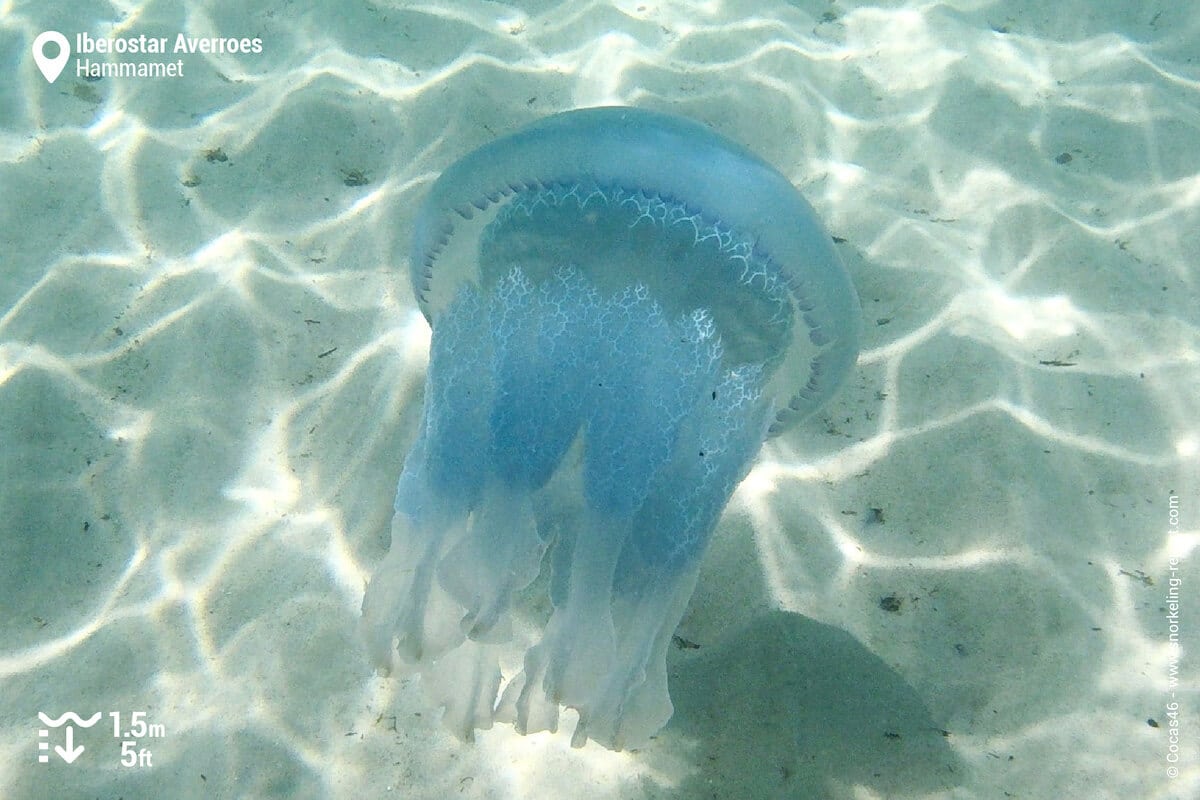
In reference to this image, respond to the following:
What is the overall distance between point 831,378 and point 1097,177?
3.20 meters

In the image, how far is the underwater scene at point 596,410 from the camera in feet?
7.93

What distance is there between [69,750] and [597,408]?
241 cm

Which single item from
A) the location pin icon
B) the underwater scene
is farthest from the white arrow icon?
the location pin icon

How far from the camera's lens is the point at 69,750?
286cm

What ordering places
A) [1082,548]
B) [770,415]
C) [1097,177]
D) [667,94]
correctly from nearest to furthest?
[770,415], [1082,548], [1097,177], [667,94]

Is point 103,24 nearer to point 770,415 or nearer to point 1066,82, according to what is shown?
point 770,415

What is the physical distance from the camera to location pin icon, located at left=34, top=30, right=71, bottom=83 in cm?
539

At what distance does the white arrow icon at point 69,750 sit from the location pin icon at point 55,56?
4.66 m

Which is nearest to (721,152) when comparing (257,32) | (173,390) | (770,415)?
(770,415)

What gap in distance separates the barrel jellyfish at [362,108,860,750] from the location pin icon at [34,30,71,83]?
4.67 metres

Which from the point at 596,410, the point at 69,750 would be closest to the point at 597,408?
the point at 596,410

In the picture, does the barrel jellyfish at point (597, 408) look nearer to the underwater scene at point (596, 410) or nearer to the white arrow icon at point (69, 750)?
the underwater scene at point (596, 410)

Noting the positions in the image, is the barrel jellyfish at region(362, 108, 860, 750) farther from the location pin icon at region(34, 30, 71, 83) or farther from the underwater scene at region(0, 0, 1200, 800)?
the location pin icon at region(34, 30, 71, 83)

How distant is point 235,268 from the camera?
13.9 feet
